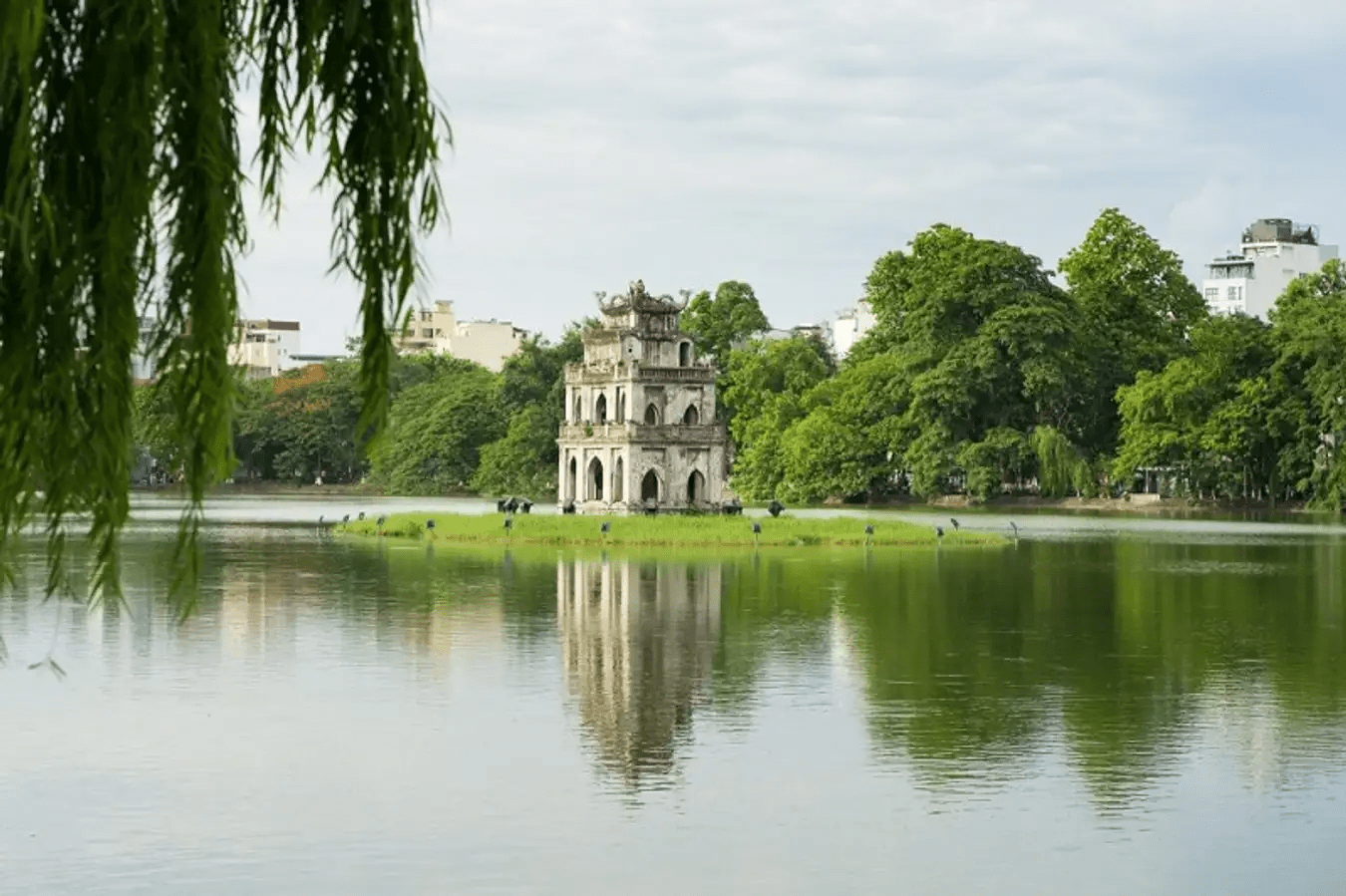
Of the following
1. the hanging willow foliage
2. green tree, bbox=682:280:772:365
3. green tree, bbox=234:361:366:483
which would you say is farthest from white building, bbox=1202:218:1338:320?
the hanging willow foliage

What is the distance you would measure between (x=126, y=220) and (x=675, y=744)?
15780 mm

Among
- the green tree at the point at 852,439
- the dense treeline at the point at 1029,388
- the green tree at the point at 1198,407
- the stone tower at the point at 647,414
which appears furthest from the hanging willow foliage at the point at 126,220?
the green tree at the point at 852,439

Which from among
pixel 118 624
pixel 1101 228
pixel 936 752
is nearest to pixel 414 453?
pixel 1101 228

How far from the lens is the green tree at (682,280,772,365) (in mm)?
110938

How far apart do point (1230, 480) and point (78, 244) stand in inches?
3498

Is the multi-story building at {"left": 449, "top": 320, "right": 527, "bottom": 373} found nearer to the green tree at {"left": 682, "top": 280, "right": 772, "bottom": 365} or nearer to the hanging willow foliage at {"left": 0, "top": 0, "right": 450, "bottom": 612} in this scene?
the green tree at {"left": 682, "top": 280, "right": 772, "bottom": 365}

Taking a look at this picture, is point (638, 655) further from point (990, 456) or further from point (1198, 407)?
point (1198, 407)

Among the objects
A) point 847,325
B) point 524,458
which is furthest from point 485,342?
point 524,458

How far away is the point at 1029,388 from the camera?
90438mm

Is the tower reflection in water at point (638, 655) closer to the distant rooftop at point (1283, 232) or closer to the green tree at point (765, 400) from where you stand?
the green tree at point (765, 400)

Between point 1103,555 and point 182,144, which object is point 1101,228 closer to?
point 1103,555

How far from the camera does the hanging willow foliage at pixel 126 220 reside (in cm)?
486

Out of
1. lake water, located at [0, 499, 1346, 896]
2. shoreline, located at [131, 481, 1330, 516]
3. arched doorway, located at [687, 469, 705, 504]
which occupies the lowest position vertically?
lake water, located at [0, 499, 1346, 896]

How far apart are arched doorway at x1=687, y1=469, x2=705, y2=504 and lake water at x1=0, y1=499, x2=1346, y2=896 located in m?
25.7
